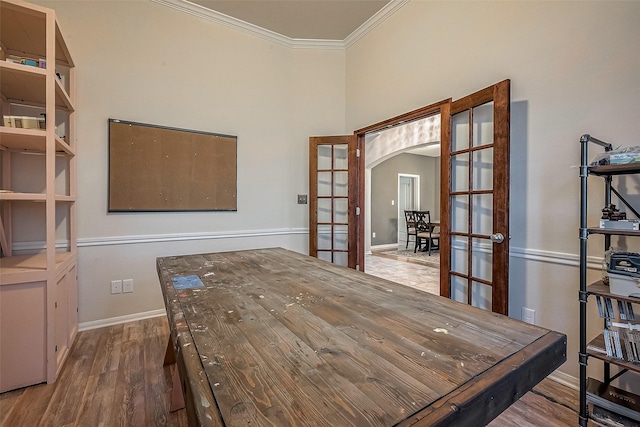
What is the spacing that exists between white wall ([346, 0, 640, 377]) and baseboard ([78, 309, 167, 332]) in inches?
121

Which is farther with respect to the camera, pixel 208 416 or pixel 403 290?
pixel 403 290

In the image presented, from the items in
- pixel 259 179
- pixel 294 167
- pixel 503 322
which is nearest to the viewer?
pixel 503 322

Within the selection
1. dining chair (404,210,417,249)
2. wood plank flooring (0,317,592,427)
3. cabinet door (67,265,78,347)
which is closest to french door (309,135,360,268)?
wood plank flooring (0,317,592,427)

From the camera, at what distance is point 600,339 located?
1.51 m

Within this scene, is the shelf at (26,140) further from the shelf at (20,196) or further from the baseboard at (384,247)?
the baseboard at (384,247)

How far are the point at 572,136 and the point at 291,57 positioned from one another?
305 centimetres

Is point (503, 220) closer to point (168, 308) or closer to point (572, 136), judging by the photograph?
point (572, 136)

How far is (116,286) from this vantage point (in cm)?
269

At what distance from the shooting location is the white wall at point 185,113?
2.57 meters

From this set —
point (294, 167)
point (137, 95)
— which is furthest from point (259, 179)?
point (137, 95)

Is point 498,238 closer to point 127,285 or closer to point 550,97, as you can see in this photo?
point 550,97

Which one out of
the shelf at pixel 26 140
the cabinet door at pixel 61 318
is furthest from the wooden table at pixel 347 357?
the shelf at pixel 26 140

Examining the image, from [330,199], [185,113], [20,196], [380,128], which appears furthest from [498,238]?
[185,113]

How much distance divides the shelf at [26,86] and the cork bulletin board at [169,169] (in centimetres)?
46
